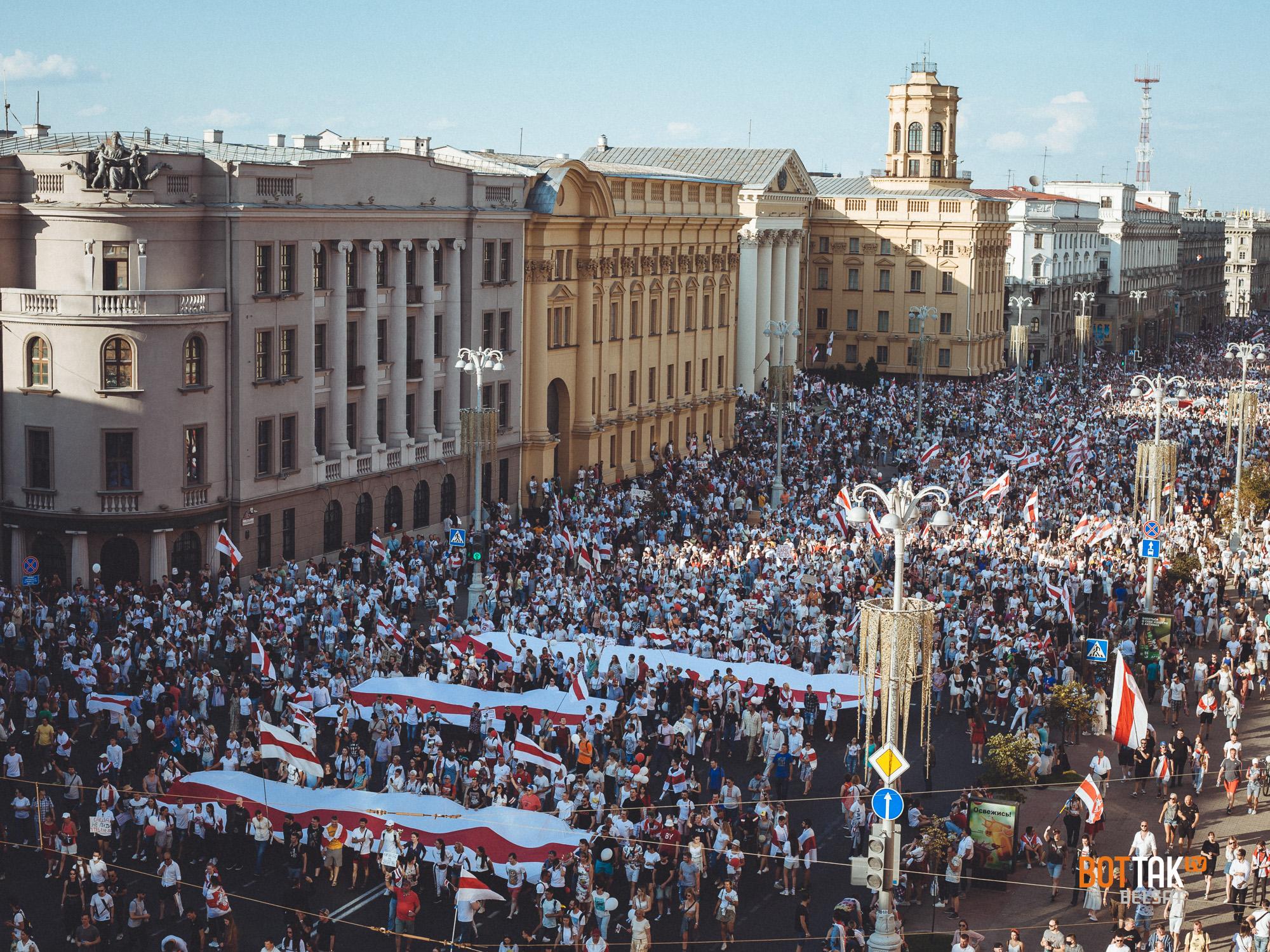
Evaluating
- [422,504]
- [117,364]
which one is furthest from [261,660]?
[422,504]

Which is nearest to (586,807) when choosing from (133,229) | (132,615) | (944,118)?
(132,615)

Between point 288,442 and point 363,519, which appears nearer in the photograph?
point 288,442

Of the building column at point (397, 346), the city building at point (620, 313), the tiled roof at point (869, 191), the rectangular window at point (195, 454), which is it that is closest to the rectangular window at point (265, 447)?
the rectangular window at point (195, 454)

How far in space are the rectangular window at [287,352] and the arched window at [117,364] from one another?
17.6 feet

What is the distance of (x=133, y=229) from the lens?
44.7 m

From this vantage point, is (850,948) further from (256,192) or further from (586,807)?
(256,192)

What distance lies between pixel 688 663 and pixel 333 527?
17.8 metres

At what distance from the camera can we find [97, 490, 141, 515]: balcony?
4403 cm

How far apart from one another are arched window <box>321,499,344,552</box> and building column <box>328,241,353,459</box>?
1474 mm

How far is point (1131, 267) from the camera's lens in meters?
158

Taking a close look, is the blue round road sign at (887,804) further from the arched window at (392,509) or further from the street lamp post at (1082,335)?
the street lamp post at (1082,335)

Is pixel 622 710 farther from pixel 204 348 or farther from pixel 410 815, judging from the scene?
pixel 204 348

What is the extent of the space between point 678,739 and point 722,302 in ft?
163

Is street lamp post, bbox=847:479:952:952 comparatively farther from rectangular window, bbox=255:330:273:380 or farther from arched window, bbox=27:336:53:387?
rectangular window, bbox=255:330:273:380
